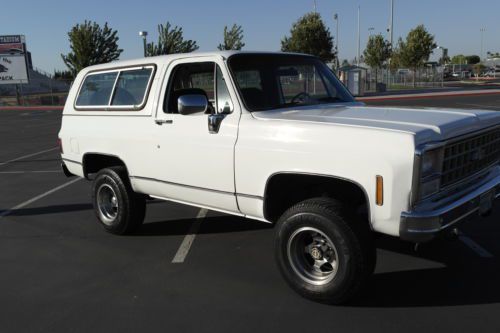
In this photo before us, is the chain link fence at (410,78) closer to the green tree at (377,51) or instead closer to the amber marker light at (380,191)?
the green tree at (377,51)

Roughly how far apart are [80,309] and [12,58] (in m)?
41.5

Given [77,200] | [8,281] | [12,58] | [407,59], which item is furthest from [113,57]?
[8,281]

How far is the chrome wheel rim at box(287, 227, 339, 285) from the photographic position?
3672mm

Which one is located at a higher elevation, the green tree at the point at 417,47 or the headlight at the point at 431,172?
the green tree at the point at 417,47

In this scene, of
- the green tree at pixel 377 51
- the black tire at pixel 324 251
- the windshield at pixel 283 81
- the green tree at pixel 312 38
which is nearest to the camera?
the black tire at pixel 324 251

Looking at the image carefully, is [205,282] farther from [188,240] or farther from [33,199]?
[33,199]

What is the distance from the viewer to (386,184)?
3.12 m

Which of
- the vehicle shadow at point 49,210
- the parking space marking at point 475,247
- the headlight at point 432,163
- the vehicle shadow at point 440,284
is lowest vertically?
the vehicle shadow at point 440,284

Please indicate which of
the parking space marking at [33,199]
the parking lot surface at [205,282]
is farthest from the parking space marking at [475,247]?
the parking space marking at [33,199]

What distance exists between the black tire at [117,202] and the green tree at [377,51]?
47291 mm

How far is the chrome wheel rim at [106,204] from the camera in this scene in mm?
5582

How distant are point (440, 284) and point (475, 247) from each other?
1095mm

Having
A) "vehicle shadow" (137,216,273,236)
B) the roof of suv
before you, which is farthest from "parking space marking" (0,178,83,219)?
the roof of suv

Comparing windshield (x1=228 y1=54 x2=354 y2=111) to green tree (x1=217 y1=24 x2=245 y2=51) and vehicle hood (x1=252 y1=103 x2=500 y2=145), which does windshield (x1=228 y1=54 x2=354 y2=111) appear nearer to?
vehicle hood (x1=252 y1=103 x2=500 y2=145)
